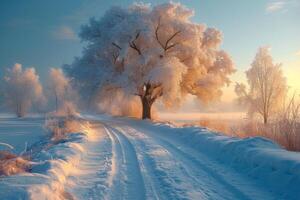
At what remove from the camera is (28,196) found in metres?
5.19

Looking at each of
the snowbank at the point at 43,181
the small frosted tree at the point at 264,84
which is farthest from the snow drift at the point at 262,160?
the small frosted tree at the point at 264,84

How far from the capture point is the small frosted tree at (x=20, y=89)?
67625mm

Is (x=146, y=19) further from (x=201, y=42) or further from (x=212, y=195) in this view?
(x=212, y=195)

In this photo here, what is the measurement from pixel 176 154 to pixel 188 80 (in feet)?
73.2

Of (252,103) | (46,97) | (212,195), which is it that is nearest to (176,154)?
(212,195)

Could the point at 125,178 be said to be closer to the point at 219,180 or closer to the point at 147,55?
the point at 219,180

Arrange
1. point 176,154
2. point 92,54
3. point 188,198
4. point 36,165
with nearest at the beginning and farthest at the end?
point 188,198 < point 36,165 < point 176,154 < point 92,54

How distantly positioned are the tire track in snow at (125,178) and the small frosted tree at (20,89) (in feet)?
204

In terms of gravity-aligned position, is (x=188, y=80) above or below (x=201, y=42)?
below

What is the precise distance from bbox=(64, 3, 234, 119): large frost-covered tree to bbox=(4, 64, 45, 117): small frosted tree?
3911cm

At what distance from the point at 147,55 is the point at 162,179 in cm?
2259

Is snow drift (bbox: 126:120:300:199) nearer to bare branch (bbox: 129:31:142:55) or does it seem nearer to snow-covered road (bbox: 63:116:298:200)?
snow-covered road (bbox: 63:116:298:200)

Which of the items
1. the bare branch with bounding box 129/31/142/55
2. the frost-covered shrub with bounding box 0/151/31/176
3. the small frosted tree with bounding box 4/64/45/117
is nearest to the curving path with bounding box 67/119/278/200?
the frost-covered shrub with bounding box 0/151/31/176

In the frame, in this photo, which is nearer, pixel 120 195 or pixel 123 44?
pixel 120 195
